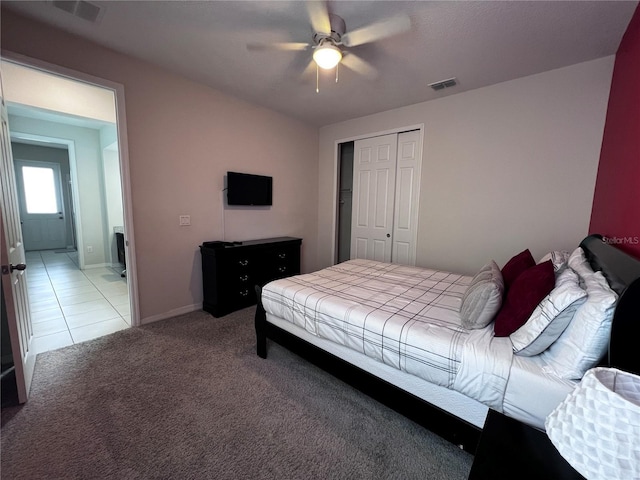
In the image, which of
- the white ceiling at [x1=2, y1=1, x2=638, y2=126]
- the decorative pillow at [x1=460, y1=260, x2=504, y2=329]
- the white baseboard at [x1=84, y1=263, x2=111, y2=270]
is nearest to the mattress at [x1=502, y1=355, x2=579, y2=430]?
A: the decorative pillow at [x1=460, y1=260, x2=504, y2=329]

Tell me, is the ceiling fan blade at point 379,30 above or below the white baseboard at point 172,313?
above

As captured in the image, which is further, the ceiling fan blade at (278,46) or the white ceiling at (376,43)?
the ceiling fan blade at (278,46)

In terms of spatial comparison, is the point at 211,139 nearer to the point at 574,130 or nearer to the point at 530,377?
the point at 530,377

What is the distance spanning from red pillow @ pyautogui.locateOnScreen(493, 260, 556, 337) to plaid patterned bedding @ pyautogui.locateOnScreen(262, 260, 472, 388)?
0.20 meters

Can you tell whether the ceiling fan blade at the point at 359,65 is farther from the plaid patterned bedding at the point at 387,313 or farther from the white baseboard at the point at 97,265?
the white baseboard at the point at 97,265

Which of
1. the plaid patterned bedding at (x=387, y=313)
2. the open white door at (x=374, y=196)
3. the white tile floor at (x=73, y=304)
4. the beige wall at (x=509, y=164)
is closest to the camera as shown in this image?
the plaid patterned bedding at (x=387, y=313)

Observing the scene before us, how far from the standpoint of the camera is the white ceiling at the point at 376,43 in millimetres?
1792

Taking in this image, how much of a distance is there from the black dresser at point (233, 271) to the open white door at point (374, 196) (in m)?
1.39

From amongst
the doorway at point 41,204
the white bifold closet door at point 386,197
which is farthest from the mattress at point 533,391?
the doorway at point 41,204

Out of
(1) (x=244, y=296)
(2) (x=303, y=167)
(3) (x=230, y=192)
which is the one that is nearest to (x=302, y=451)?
(1) (x=244, y=296)

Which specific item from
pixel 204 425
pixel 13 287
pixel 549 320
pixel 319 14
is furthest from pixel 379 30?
pixel 13 287

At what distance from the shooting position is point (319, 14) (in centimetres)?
166

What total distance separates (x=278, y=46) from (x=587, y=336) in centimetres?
272

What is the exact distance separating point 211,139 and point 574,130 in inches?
150
